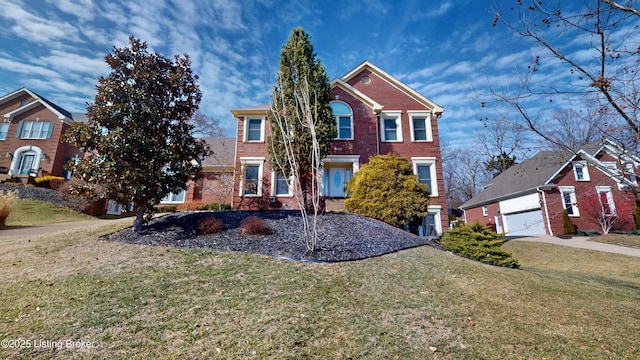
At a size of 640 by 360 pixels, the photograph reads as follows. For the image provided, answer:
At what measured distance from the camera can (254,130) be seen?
16922 millimetres

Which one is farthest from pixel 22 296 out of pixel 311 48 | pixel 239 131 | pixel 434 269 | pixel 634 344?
pixel 311 48

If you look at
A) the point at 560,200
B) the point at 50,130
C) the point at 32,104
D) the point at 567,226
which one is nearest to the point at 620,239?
the point at 567,226

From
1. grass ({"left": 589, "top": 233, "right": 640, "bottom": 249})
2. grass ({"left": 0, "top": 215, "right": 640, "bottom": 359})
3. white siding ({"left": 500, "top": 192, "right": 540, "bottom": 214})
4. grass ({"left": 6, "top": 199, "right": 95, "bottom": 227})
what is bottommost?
grass ({"left": 0, "top": 215, "right": 640, "bottom": 359})

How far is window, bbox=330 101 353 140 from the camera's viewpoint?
16.7 meters

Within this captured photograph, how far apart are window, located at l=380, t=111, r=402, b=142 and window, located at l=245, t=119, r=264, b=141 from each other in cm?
742

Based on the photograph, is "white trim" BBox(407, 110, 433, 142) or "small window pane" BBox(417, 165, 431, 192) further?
"white trim" BBox(407, 110, 433, 142)

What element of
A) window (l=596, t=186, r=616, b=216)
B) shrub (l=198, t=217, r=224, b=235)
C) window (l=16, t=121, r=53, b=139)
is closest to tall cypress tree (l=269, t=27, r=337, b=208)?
shrub (l=198, t=217, r=224, b=235)

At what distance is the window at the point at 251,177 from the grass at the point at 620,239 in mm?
19339

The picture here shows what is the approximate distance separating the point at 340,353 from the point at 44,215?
67.0 ft

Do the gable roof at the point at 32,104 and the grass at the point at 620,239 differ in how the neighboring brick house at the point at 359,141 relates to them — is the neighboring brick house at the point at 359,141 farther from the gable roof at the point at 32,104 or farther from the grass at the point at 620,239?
the gable roof at the point at 32,104

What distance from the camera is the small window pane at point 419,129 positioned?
17.1 metres

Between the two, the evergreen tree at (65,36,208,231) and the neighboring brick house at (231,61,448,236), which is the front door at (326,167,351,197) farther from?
the evergreen tree at (65,36,208,231)

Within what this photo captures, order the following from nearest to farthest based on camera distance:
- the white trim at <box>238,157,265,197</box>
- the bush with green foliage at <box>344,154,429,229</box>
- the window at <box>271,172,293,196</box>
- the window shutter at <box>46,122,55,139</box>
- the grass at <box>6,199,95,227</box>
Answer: the bush with green foliage at <box>344,154,429,229</box>
the grass at <box>6,199,95,227</box>
the white trim at <box>238,157,265,197</box>
the window at <box>271,172,293,196</box>
the window shutter at <box>46,122,55,139</box>

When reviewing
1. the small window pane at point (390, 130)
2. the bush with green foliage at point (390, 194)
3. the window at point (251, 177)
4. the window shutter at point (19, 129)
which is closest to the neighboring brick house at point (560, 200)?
the small window pane at point (390, 130)
